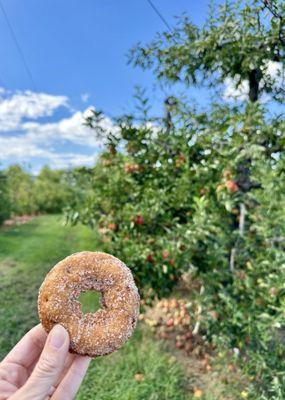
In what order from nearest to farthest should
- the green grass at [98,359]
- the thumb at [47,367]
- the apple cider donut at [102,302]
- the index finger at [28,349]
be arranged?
1. the thumb at [47,367]
2. the apple cider donut at [102,302]
3. the index finger at [28,349]
4. the green grass at [98,359]

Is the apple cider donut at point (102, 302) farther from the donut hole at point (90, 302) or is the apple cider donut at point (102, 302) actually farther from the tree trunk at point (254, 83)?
the donut hole at point (90, 302)

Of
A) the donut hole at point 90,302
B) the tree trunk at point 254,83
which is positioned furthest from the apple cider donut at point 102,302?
the donut hole at point 90,302

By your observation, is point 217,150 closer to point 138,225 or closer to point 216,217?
point 216,217

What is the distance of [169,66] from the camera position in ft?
10.4

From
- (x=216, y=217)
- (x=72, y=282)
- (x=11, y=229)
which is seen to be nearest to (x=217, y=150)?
(x=216, y=217)

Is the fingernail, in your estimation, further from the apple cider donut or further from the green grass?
the green grass

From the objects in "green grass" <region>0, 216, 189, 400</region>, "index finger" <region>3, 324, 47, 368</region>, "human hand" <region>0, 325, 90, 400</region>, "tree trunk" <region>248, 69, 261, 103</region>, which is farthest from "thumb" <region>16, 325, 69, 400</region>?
"tree trunk" <region>248, 69, 261, 103</region>

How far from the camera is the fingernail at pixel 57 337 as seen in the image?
1316 millimetres

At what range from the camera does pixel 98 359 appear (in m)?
3.43

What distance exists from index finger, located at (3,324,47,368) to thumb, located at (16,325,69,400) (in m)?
0.31

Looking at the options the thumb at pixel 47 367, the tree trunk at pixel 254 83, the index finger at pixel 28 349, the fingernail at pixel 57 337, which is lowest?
the index finger at pixel 28 349

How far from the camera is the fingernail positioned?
1.32 meters

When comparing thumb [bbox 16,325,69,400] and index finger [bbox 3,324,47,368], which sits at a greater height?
thumb [bbox 16,325,69,400]

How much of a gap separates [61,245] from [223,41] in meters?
5.45
